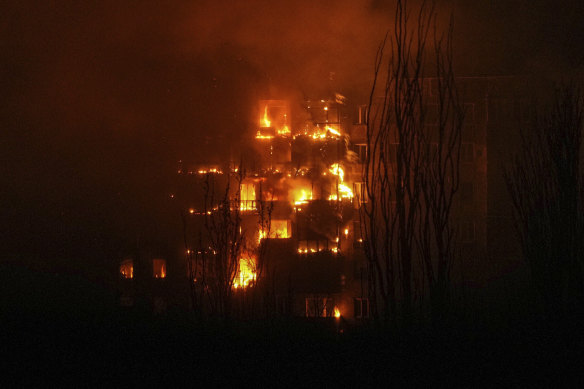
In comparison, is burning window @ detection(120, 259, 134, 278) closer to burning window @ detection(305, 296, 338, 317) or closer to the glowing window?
the glowing window

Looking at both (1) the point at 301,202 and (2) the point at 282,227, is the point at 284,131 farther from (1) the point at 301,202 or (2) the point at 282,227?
(2) the point at 282,227

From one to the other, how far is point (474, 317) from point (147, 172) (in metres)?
6.37

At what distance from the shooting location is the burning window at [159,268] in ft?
29.1

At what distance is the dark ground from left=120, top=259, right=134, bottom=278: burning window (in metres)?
4.40

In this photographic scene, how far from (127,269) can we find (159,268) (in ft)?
2.03

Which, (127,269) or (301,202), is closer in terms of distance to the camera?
(127,269)

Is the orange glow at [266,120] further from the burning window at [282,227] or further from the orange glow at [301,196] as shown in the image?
the burning window at [282,227]

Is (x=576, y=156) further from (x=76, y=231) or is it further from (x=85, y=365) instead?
(x=76, y=231)

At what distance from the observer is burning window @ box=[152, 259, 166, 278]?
888 centimetres

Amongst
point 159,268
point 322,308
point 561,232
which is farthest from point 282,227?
point 561,232

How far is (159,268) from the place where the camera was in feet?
29.3

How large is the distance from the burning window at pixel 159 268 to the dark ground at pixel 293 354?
4.91m

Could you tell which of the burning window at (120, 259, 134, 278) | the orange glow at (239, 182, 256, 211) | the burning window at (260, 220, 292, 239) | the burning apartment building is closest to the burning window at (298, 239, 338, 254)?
the burning apartment building

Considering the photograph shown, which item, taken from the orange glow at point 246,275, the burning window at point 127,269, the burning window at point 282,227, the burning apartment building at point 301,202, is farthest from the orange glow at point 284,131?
the burning window at point 127,269
